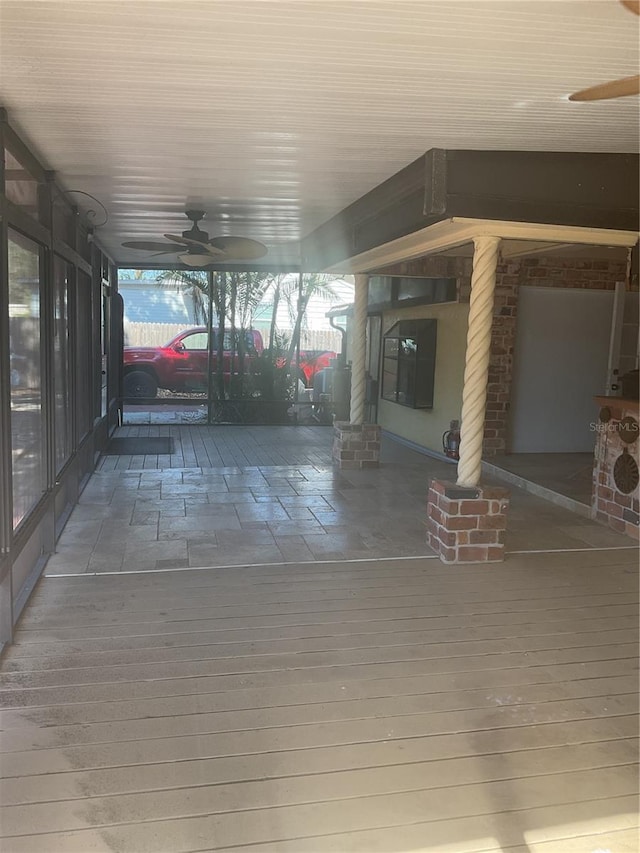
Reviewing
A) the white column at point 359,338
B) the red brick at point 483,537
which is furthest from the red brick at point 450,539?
the white column at point 359,338

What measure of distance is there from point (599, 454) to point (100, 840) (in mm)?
4556

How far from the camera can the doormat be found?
7.66 meters

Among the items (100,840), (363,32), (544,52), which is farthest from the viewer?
(544,52)

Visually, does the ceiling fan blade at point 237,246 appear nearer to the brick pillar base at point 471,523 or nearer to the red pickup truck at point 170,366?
the brick pillar base at point 471,523

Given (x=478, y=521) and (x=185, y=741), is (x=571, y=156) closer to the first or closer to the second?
(x=478, y=521)

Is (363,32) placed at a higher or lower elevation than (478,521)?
higher

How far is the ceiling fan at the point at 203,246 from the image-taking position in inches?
215

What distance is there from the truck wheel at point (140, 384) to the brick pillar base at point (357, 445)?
6.10 metres

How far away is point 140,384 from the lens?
12227mm

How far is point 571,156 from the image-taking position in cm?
382

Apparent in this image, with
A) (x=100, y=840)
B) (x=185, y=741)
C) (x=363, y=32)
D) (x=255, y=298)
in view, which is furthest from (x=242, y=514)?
(x=255, y=298)

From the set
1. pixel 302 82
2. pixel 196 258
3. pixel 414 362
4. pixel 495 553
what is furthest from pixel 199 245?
pixel 414 362

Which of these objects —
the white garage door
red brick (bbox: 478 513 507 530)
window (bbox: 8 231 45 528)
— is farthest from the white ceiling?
the white garage door

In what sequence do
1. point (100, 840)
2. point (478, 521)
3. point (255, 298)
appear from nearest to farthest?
point (100, 840) < point (478, 521) < point (255, 298)
